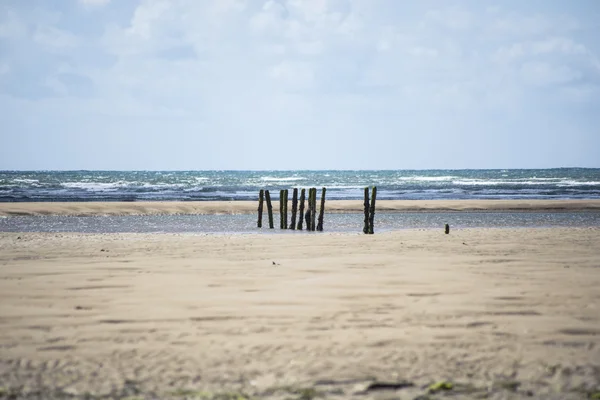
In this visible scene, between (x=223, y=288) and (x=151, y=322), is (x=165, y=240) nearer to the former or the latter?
(x=223, y=288)

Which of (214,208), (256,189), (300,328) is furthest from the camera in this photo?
(256,189)

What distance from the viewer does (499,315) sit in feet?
19.7

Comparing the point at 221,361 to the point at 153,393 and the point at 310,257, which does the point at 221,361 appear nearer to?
the point at 153,393

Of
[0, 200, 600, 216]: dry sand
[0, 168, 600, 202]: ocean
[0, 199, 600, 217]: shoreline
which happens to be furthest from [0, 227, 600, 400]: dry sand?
[0, 168, 600, 202]: ocean

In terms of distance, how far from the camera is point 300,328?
18.4ft

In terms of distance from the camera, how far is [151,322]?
579 cm

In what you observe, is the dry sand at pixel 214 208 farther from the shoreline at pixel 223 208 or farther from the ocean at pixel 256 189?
the ocean at pixel 256 189

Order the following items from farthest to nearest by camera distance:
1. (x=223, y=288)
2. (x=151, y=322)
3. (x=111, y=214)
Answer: (x=111, y=214) < (x=223, y=288) < (x=151, y=322)

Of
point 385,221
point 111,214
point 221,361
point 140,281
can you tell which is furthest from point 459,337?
point 111,214

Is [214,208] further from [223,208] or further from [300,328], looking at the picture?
[300,328]

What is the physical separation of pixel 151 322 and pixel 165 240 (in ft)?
32.2

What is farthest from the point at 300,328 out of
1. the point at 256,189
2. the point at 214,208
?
the point at 256,189

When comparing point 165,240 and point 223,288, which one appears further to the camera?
point 165,240

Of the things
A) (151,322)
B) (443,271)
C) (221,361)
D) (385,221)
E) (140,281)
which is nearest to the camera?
(221,361)
